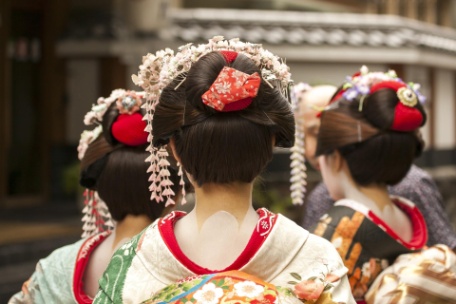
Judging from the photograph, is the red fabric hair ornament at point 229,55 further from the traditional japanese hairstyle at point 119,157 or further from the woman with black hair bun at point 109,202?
the traditional japanese hairstyle at point 119,157

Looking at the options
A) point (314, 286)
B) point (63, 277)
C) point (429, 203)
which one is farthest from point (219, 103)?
point (429, 203)

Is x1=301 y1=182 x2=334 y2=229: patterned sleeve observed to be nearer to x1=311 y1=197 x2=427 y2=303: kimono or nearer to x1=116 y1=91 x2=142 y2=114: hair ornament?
x1=311 y1=197 x2=427 y2=303: kimono

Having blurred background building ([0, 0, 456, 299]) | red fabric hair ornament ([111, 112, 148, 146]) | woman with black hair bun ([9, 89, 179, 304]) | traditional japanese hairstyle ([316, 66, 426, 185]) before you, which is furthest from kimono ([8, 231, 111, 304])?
blurred background building ([0, 0, 456, 299])

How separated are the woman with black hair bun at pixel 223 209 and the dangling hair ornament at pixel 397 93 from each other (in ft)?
3.93

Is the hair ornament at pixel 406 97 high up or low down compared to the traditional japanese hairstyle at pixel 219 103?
down

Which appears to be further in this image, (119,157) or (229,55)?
(119,157)

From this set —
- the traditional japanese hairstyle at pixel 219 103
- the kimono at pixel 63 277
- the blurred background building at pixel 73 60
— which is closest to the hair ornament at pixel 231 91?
the traditional japanese hairstyle at pixel 219 103

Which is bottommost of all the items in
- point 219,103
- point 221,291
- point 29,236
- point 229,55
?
point 29,236

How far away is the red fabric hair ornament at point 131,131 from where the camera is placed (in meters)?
3.55

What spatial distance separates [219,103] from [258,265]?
0.47 meters

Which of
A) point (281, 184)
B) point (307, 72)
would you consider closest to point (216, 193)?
point (281, 184)

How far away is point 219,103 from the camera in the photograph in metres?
2.59

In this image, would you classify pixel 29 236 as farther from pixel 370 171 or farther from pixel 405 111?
pixel 405 111

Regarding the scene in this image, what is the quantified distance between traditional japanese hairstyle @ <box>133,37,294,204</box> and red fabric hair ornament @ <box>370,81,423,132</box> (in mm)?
1129
